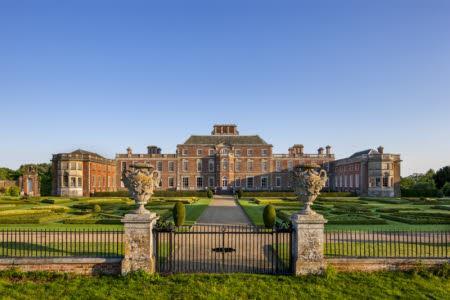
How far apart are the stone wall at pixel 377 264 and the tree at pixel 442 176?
58.8m

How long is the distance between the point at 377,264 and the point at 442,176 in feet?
201

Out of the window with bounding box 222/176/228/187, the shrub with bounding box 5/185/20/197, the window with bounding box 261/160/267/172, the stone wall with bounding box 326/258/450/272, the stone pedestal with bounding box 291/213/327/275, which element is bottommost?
the shrub with bounding box 5/185/20/197

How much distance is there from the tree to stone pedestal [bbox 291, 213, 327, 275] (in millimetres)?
60529

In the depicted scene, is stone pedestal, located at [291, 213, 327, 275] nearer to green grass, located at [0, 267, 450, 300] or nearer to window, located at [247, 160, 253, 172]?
green grass, located at [0, 267, 450, 300]

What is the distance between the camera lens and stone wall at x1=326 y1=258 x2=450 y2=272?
9.02 meters

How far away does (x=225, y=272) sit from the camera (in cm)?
891

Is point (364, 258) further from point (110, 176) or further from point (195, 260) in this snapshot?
point (110, 176)

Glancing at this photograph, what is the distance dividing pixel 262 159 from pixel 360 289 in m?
57.3

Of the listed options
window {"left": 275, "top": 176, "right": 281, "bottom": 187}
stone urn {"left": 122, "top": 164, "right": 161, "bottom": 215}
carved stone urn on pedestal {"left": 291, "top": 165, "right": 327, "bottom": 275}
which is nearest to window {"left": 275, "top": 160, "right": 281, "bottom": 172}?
window {"left": 275, "top": 176, "right": 281, "bottom": 187}

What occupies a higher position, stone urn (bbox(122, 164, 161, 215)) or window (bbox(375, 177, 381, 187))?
stone urn (bbox(122, 164, 161, 215))

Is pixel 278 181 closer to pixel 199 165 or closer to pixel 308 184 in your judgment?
pixel 199 165

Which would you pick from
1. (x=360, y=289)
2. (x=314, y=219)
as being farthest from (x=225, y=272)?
(x=360, y=289)

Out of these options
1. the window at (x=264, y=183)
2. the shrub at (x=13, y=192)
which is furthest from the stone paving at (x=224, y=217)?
the shrub at (x=13, y=192)

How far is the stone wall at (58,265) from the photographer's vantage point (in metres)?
8.73
